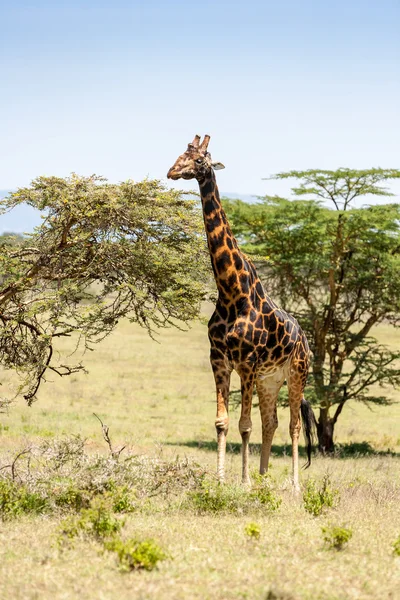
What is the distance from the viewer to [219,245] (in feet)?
34.0

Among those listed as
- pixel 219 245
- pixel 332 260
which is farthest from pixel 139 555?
pixel 332 260

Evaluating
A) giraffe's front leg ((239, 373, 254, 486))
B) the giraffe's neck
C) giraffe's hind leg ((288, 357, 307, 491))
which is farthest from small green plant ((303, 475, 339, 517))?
the giraffe's neck

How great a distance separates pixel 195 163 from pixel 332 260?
12.4m

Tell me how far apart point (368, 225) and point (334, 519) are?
13.4 meters

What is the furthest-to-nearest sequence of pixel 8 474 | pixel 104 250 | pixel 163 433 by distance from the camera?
pixel 163 433 < pixel 104 250 < pixel 8 474

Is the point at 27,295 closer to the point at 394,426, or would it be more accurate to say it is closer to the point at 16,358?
the point at 16,358

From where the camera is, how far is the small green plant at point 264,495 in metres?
9.26

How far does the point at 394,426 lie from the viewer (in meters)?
27.3

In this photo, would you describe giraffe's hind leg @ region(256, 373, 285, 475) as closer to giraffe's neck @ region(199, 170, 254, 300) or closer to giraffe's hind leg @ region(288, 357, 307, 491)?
giraffe's hind leg @ region(288, 357, 307, 491)

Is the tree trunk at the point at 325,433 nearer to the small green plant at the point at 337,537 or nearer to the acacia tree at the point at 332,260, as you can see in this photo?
the acacia tree at the point at 332,260

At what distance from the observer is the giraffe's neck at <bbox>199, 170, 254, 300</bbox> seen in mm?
10312

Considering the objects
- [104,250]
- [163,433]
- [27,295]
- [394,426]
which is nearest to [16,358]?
[27,295]

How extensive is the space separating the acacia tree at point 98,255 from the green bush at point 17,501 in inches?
72.7

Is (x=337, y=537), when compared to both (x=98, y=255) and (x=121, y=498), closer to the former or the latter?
(x=121, y=498)
